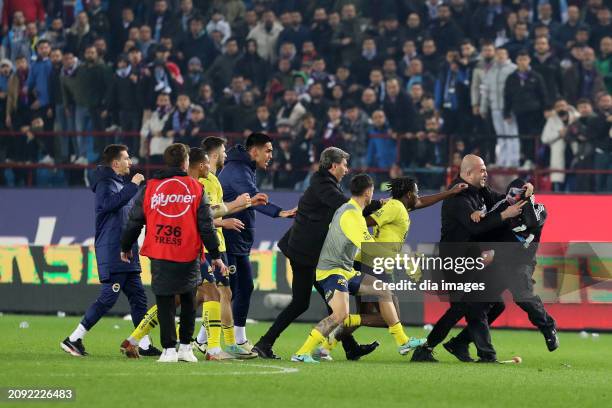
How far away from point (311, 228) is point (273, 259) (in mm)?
7896

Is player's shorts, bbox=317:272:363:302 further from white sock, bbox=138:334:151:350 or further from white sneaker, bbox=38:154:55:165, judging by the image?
white sneaker, bbox=38:154:55:165

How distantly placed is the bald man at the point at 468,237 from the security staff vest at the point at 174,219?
291 centimetres

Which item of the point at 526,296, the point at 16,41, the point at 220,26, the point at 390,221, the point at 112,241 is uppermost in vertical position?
the point at 220,26

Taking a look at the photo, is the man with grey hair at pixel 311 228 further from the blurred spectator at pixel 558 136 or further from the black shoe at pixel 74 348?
the blurred spectator at pixel 558 136

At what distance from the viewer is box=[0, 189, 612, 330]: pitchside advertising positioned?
21156 mm

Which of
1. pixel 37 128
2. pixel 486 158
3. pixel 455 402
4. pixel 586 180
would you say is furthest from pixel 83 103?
pixel 455 402

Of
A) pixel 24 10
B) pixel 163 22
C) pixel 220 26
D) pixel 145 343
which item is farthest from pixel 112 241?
pixel 24 10

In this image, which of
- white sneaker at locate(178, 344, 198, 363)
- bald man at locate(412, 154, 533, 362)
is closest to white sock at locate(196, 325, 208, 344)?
white sneaker at locate(178, 344, 198, 363)

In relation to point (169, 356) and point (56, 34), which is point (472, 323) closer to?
point (169, 356)

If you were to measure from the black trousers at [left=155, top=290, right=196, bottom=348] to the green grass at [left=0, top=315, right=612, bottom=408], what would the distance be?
10.9 inches

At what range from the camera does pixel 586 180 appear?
22.8 meters

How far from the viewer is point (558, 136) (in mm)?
23094

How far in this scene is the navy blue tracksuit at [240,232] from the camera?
14.9 m

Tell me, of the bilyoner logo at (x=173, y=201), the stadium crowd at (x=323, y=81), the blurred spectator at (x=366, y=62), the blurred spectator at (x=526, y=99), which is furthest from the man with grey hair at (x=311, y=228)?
the blurred spectator at (x=366, y=62)
